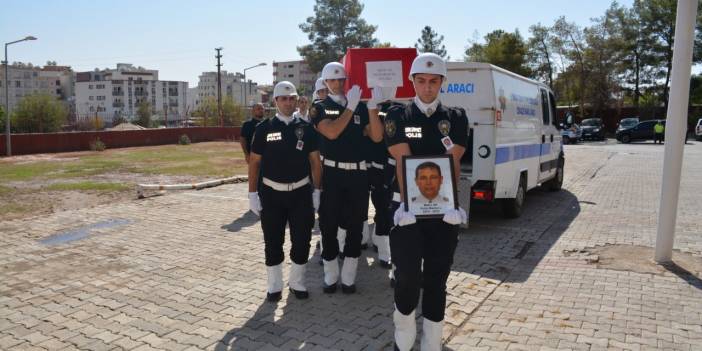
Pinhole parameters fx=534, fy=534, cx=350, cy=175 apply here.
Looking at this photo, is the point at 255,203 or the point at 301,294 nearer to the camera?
the point at 255,203

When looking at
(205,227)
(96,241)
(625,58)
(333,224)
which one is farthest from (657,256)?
(625,58)

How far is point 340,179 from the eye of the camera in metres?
5.14

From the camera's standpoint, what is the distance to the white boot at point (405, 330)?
12.1ft

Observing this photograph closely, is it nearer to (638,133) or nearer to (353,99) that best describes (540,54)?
(638,133)

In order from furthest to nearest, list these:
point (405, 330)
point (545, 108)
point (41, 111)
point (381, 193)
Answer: point (41, 111) < point (545, 108) < point (381, 193) < point (405, 330)

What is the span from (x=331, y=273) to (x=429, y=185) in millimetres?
2191

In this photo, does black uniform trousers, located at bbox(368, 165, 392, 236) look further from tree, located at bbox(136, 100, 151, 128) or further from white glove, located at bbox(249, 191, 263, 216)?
tree, located at bbox(136, 100, 151, 128)

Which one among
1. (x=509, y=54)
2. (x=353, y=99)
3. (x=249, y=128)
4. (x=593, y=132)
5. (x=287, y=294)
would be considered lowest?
(x=287, y=294)

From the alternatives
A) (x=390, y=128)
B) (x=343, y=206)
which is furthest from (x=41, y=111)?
(x=390, y=128)

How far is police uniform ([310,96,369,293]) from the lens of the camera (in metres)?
5.14

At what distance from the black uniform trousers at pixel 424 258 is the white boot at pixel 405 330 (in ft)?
0.19

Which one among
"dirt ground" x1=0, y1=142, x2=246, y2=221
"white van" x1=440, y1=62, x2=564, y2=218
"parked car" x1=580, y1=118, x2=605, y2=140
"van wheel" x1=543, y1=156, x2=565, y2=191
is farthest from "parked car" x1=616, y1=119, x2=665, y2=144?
"white van" x1=440, y1=62, x2=564, y2=218

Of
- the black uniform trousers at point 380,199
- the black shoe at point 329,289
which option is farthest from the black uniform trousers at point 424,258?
the black uniform trousers at point 380,199

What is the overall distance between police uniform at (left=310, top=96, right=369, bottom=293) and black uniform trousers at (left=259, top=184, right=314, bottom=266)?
0.26 meters
